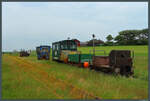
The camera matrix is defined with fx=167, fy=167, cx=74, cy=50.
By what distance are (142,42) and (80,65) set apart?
5762 centimetres

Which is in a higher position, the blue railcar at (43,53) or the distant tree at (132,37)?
the distant tree at (132,37)

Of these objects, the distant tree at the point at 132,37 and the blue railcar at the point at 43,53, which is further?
the distant tree at the point at 132,37

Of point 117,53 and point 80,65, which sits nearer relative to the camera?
point 117,53

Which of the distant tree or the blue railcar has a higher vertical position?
the distant tree

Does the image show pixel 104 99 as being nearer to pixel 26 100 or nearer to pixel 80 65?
pixel 26 100

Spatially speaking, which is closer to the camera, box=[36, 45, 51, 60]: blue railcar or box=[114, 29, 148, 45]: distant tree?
box=[36, 45, 51, 60]: blue railcar

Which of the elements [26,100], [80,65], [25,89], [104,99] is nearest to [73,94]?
[104,99]

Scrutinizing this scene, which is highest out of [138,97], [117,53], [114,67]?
[117,53]

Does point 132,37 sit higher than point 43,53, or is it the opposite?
point 132,37

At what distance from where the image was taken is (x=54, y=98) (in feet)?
18.7

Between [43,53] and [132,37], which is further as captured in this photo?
[132,37]

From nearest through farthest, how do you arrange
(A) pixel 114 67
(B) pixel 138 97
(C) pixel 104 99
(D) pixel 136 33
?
(C) pixel 104 99 → (B) pixel 138 97 → (A) pixel 114 67 → (D) pixel 136 33

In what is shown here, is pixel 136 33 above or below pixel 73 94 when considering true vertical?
above

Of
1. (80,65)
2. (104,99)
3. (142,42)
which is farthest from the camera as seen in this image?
(142,42)
